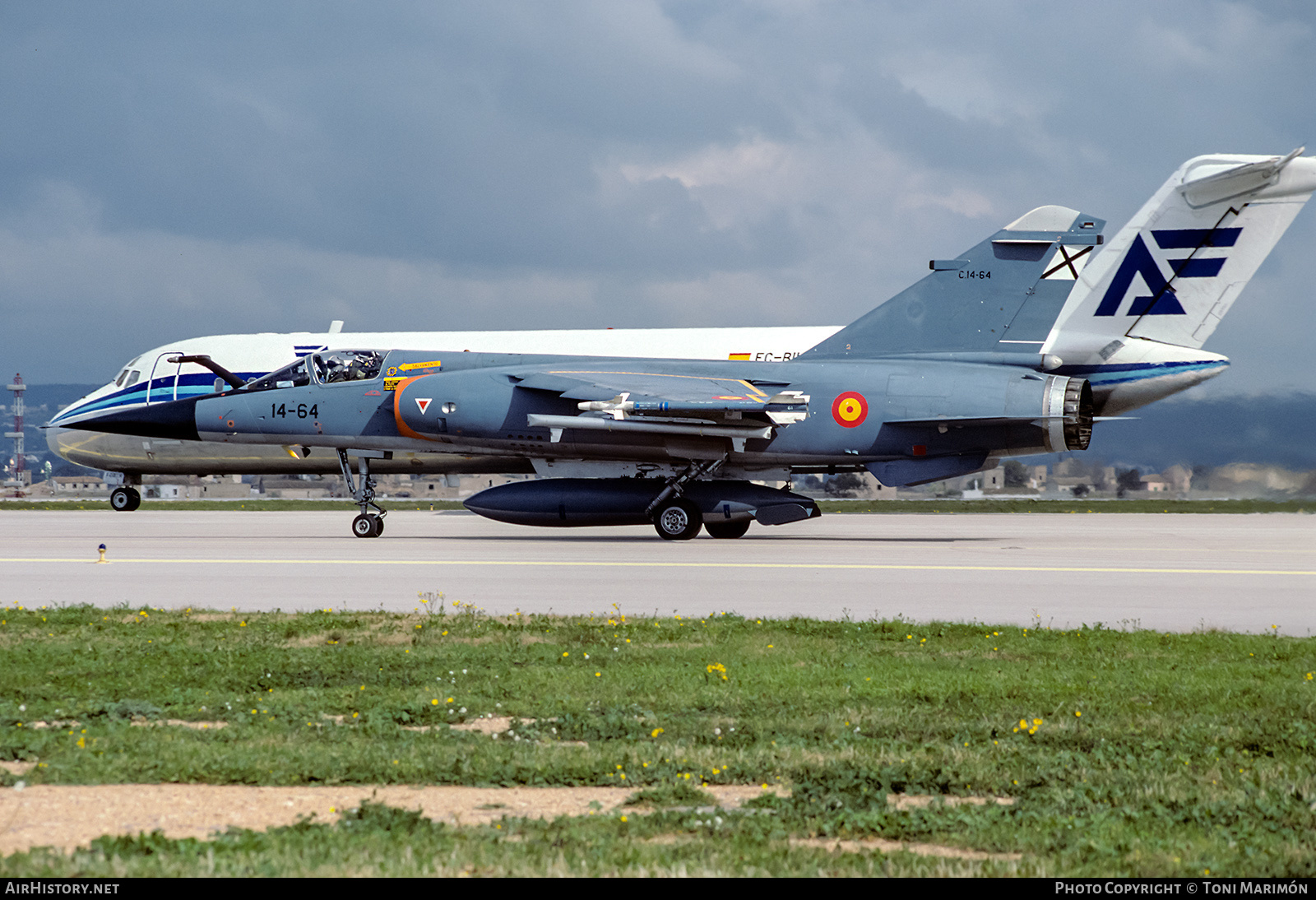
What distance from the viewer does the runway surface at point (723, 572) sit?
1229 centimetres

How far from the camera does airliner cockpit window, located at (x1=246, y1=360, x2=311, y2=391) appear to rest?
79.8ft

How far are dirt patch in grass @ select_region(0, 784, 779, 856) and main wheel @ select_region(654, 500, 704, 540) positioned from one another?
53.7 ft

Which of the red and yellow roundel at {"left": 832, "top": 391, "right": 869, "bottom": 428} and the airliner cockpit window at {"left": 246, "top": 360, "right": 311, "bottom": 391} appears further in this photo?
the airliner cockpit window at {"left": 246, "top": 360, "right": 311, "bottom": 391}


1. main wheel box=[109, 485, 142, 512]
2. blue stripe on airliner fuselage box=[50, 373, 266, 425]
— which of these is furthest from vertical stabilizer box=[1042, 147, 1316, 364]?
main wheel box=[109, 485, 142, 512]

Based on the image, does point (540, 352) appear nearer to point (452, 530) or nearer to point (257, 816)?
point (452, 530)

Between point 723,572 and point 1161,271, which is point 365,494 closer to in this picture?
point 723,572

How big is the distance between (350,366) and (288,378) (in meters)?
1.40

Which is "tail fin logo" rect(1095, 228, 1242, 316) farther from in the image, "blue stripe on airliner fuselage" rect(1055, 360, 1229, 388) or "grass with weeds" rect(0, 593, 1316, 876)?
"grass with weeds" rect(0, 593, 1316, 876)

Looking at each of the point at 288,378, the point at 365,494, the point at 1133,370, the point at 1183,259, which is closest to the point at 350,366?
the point at 288,378

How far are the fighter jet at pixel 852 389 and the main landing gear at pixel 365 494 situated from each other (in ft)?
0.23

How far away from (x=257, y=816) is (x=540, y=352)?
25.8 meters

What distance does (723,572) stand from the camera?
52.1 ft

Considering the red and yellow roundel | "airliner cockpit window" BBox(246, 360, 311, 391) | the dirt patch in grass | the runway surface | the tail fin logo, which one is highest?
the tail fin logo

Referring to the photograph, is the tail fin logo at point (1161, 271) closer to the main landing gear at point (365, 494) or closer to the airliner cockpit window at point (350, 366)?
the airliner cockpit window at point (350, 366)
